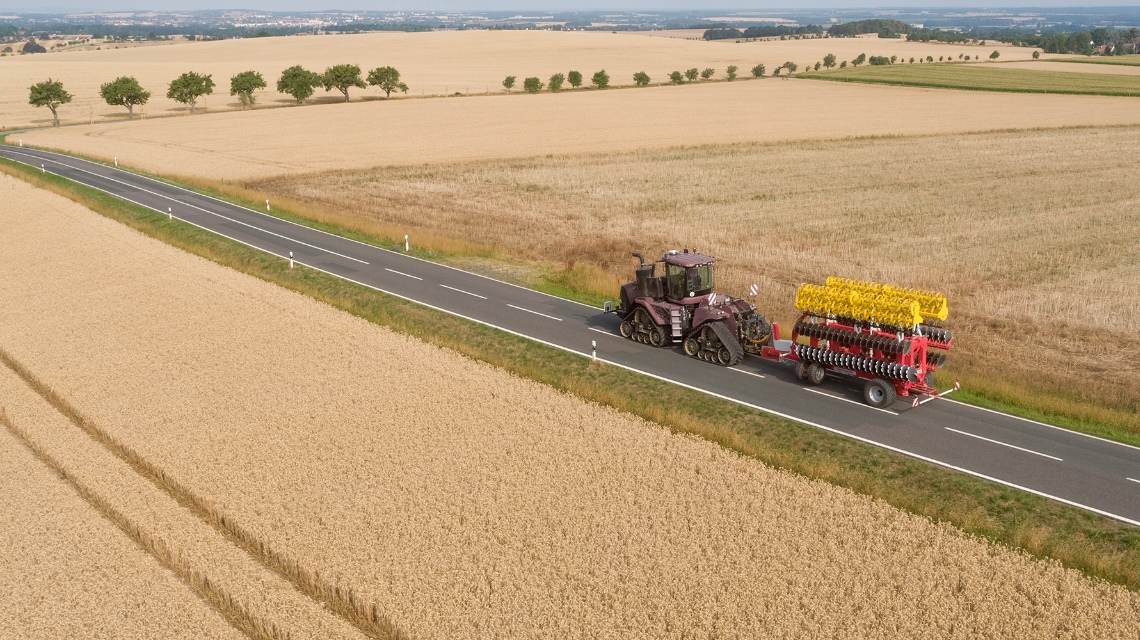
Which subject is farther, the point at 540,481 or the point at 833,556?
the point at 540,481

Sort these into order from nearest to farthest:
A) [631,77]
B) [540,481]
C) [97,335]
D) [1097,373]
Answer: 1. [540,481]
2. [1097,373]
3. [97,335]
4. [631,77]

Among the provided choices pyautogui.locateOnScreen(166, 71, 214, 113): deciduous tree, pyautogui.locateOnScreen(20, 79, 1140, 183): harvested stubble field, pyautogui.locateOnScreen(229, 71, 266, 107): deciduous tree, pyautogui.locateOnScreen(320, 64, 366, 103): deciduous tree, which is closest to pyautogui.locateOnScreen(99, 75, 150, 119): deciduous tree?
pyautogui.locateOnScreen(166, 71, 214, 113): deciduous tree

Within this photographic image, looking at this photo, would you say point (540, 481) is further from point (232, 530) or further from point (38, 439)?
point (38, 439)

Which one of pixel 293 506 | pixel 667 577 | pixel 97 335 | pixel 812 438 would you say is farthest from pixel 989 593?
pixel 97 335

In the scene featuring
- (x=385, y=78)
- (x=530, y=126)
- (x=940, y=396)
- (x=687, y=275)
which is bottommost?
(x=530, y=126)

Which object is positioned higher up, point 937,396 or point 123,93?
point 937,396

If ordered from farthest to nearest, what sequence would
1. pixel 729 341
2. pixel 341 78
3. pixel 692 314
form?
pixel 341 78 → pixel 692 314 → pixel 729 341

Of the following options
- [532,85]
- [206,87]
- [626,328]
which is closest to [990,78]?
[532,85]

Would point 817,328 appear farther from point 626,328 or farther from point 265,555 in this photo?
point 265,555
